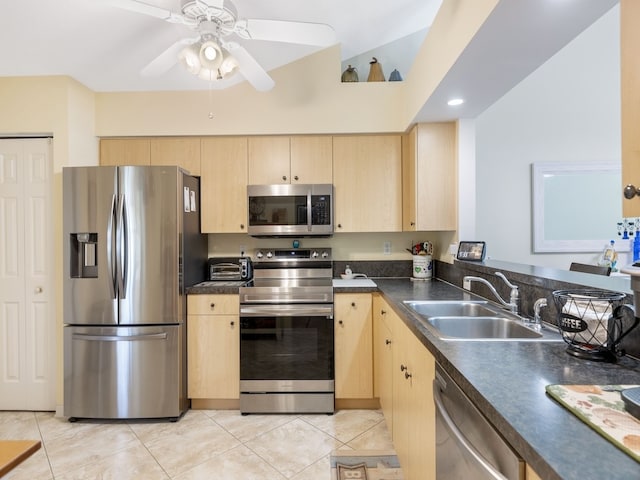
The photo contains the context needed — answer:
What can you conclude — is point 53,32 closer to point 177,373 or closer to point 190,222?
point 190,222

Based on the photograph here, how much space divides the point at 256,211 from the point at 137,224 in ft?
2.85

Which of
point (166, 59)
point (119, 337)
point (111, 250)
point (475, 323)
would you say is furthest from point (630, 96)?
point (119, 337)

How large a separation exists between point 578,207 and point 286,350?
3.18 metres

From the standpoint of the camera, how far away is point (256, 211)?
9.08ft

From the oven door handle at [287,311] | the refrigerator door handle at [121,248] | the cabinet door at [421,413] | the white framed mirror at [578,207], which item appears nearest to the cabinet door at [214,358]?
the oven door handle at [287,311]

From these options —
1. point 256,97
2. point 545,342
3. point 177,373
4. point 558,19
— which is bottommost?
point 177,373

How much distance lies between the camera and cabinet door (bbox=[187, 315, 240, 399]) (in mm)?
2535

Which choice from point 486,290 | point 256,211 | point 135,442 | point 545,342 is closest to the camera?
point 545,342

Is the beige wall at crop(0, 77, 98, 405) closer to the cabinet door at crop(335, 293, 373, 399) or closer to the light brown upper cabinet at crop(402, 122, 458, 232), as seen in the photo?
the cabinet door at crop(335, 293, 373, 399)

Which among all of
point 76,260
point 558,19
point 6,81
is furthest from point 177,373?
point 558,19

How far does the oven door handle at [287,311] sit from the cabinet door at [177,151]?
1.33 m

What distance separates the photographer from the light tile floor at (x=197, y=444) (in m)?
1.88

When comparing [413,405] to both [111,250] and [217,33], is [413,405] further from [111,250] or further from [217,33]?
[111,250]

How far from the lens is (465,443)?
3.01ft
